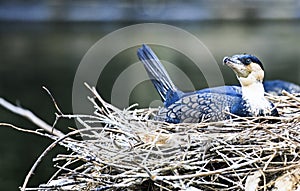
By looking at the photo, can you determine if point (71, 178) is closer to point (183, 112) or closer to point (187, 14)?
point (183, 112)

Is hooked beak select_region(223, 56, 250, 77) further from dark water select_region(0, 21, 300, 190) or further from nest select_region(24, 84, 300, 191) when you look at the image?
dark water select_region(0, 21, 300, 190)

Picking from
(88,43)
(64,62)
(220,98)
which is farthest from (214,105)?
(88,43)

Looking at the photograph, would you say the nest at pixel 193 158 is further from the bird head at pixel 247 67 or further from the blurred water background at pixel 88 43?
the blurred water background at pixel 88 43

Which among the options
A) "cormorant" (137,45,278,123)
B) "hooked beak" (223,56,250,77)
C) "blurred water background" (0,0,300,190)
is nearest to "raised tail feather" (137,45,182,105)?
"cormorant" (137,45,278,123)

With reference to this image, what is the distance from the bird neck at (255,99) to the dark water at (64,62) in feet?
2.76

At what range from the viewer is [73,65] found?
21.4 ft

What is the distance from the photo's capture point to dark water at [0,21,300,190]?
3418 millimetres

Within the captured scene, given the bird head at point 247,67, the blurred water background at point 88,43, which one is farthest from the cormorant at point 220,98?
the blurred water background at point 88,43

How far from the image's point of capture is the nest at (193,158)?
1278 mm

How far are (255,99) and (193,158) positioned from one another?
0.23 m

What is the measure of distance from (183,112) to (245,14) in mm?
7923

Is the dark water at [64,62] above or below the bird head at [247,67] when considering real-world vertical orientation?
above

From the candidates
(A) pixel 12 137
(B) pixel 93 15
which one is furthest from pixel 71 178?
(B) pixel 93 15

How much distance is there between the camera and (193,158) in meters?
1.33
